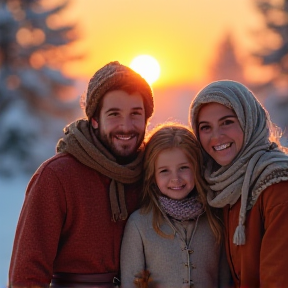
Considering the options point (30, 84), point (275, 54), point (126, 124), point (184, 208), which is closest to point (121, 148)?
point (126, 124)

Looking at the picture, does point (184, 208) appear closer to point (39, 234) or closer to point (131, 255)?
point (131, 255)

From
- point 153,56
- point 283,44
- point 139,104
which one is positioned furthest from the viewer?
point 153,56

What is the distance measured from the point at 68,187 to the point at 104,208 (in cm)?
28

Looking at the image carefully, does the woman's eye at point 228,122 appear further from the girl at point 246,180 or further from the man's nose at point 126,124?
the man's nose at point 126,124

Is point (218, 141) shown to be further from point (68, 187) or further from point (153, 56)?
point (153, 56)

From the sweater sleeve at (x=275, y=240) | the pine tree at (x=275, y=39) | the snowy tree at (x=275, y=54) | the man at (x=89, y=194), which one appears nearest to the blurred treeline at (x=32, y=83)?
the snowy tree at (x=275, y=54)

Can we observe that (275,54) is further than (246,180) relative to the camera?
Yes

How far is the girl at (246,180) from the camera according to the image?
3430 mm

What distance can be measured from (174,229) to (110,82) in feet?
3.52

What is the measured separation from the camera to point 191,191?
4094 millimetres

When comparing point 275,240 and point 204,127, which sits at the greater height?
point 204,127

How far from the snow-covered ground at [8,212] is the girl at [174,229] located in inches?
101

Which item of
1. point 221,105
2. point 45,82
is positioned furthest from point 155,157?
point 45,82

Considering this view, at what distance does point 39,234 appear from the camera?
3773 mm
